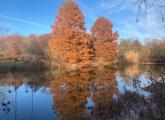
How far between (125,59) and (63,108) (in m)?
40.7

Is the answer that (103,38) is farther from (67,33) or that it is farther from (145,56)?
(145,56)

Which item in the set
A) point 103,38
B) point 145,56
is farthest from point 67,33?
point 145,56

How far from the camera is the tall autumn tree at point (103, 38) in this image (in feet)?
147

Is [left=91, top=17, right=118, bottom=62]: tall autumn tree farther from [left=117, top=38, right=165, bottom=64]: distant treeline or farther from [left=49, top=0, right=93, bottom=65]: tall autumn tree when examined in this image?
[left=49, top=0, right=93, bottom=65]: tall autumn tree

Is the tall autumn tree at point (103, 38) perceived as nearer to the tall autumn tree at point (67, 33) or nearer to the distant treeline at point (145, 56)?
the distant treeline at point (145, 56)

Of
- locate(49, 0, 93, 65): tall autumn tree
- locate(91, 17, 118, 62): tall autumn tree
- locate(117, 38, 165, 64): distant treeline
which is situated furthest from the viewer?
locate(117, 38, 165, 64): distant treeline

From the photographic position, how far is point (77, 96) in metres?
13.5

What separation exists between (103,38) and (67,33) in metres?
11.7

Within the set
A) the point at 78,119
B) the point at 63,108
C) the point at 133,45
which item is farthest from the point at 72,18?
the point at 133,45

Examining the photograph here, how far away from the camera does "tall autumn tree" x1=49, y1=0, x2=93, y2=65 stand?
35.3 m

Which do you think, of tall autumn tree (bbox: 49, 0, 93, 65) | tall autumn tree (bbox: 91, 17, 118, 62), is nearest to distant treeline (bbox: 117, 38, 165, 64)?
tall autumn tree (bbox: 91, 17, 118, 62)

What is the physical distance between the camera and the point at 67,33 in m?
35.2

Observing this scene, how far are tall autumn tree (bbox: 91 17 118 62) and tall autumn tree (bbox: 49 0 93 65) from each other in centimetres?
863

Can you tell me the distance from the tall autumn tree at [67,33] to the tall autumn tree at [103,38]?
8.63 meters
